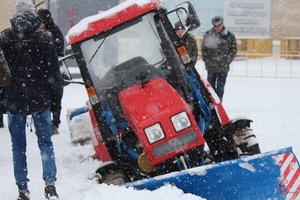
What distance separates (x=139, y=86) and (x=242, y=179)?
1.64 metres

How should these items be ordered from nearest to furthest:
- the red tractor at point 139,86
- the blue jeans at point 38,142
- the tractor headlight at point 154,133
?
the tractor headlight at point 154,133
the blue jeans at point 38,142
the red tractor at point 139,86

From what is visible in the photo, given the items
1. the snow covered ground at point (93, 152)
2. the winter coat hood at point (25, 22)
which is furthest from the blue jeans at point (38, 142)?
the winter coat hood at point (25, 22)

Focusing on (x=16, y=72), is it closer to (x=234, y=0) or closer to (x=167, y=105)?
(x=167, y=105)

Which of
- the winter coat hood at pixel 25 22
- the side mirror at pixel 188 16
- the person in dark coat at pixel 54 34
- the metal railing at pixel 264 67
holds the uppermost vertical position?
the winter coat hood at pixel 25 22

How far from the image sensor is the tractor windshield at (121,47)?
589cm

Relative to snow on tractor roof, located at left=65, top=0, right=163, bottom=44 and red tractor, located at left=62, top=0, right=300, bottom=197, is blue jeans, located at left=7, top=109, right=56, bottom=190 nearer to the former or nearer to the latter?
red tractor, located at left=62, top=0, right=300, bottom=197

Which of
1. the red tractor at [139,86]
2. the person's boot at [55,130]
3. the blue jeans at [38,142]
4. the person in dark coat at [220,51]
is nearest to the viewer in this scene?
the blue jeans at [38,142]

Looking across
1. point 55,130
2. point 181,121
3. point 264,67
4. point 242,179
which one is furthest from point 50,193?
point 264,67

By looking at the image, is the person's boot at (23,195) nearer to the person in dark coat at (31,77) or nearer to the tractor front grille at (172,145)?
the person in dark coat at (31,77)

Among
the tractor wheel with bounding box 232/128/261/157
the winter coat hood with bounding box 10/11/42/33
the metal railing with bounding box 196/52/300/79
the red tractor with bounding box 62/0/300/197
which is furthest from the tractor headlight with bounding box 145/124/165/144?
the metal railing with bounding box 196/52/300/79

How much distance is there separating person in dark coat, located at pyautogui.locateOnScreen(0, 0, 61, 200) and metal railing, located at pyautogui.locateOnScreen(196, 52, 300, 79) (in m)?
12.9

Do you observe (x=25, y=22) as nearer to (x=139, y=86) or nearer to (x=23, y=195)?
(x=139, y=86)

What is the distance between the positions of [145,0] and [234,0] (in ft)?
53.5

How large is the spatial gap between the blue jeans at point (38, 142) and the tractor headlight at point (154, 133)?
930 mm
